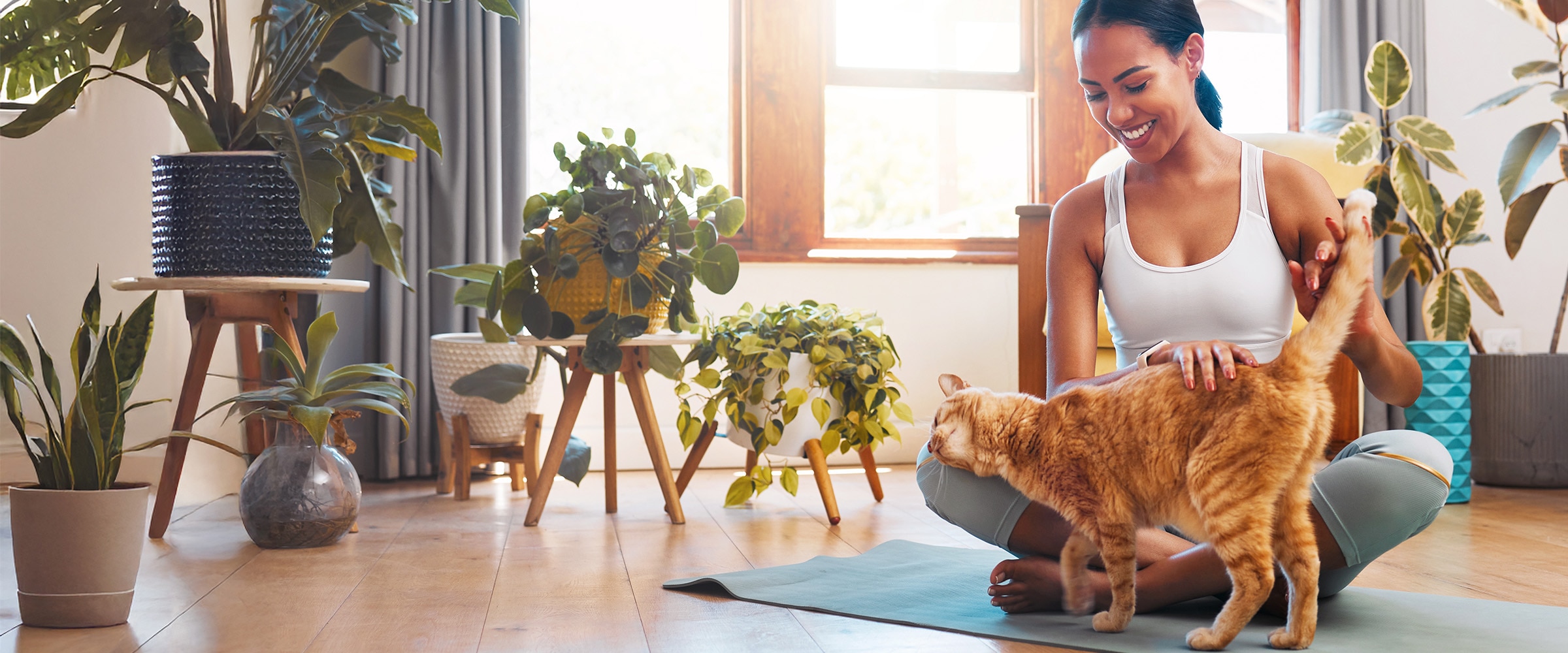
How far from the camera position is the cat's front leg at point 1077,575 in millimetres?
1334

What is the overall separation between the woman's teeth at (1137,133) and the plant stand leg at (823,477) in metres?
1.15

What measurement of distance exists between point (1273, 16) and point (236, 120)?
131 inches

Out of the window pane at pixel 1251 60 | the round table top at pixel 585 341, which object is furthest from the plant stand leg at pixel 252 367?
the window pane at pixel 1251 60

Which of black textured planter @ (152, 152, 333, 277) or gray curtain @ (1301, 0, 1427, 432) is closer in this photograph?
black textured planter @ (152, 152, 333, 277)

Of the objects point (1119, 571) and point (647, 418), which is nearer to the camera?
point (1119, 571)

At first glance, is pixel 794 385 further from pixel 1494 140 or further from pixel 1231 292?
pixel 1494 140

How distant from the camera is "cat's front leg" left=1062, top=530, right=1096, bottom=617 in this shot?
1.33 m

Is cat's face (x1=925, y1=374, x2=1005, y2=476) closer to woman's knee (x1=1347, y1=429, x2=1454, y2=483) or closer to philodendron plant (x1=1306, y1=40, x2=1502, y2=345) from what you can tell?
woman's knee (x1=1347, y1=429, x2=1454, y2=483)

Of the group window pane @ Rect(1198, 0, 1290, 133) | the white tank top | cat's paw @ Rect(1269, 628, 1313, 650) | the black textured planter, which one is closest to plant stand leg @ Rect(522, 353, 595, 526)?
the black textured planter

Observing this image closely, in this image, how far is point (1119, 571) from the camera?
4.06 feet

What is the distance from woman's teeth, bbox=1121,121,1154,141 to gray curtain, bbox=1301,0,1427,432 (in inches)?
98.0

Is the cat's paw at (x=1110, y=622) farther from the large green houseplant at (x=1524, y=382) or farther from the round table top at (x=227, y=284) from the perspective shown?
the large green houseplant at (x=1524, y=382)

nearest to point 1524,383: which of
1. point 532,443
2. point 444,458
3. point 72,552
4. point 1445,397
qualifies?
point 1445,397

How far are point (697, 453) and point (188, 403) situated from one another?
1074 mm
